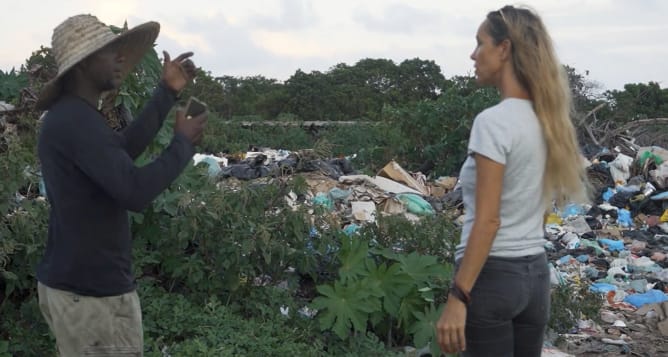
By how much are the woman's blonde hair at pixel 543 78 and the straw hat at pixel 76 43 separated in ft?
3.84

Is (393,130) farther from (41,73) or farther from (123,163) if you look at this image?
(123,163)

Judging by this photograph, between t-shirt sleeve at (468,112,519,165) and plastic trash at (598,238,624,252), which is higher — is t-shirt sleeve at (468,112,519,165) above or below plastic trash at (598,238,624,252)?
above

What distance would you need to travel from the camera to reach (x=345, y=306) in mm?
4578

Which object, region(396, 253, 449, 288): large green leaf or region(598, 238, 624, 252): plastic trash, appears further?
region(598, 238, 624, 252): plastic trash

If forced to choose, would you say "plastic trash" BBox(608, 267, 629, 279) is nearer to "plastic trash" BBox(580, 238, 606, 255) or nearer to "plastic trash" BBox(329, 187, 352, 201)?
"plastic trash" BBox(580, 238, 606, 255)

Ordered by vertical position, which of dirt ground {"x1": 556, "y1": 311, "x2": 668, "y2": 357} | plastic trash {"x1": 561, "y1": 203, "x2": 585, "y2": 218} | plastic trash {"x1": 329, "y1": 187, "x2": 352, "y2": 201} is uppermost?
plastic trash {"x1": 329, "y1": 187, "x2": 352, "y2": 201}

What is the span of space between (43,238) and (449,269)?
2.23m

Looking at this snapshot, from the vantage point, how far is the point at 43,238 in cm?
416

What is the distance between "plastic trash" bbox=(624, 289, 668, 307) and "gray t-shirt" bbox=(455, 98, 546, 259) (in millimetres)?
5009

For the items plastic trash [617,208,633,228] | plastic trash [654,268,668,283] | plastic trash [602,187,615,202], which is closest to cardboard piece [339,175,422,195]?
plastic trash [617,208,633,228]

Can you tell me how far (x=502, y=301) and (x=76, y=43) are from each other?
4.97 ft

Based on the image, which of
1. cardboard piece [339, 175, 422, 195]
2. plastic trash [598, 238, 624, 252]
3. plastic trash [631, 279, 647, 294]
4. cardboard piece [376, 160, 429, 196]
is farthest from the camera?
cardboard piece [376, 160, 429, 196]

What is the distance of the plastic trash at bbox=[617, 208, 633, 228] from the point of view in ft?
34.9

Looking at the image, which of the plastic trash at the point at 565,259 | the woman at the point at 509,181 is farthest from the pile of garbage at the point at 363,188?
the woman at the point at 509,181
